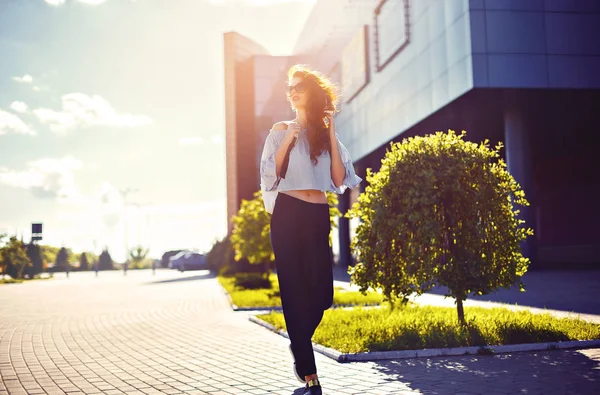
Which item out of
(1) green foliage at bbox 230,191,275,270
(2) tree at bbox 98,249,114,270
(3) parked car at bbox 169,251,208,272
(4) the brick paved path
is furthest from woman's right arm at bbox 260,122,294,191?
(2) tree at bbox 98,249,114,270

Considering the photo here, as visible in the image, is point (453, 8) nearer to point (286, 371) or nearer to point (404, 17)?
point (404, 17)

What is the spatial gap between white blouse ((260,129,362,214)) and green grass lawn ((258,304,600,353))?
308 centimetres

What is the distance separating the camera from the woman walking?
14.1 ft

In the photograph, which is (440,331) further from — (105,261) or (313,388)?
(105,261)

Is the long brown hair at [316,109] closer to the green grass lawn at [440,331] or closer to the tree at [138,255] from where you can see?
the green grass lawn at [440,331]

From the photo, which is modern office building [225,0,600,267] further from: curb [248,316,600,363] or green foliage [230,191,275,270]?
curb [248,316,600,363]

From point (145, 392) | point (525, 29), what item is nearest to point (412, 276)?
A: point (145, 392)

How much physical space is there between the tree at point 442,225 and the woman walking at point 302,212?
385 cm

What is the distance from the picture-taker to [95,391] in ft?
17.7

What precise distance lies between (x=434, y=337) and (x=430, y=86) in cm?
2046

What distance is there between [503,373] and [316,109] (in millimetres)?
2879

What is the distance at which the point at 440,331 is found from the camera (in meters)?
7.75

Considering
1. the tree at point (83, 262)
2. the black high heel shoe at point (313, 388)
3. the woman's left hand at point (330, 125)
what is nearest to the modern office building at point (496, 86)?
the woman's left hand at point (330, 125)

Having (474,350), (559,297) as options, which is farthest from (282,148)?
(559,297)
